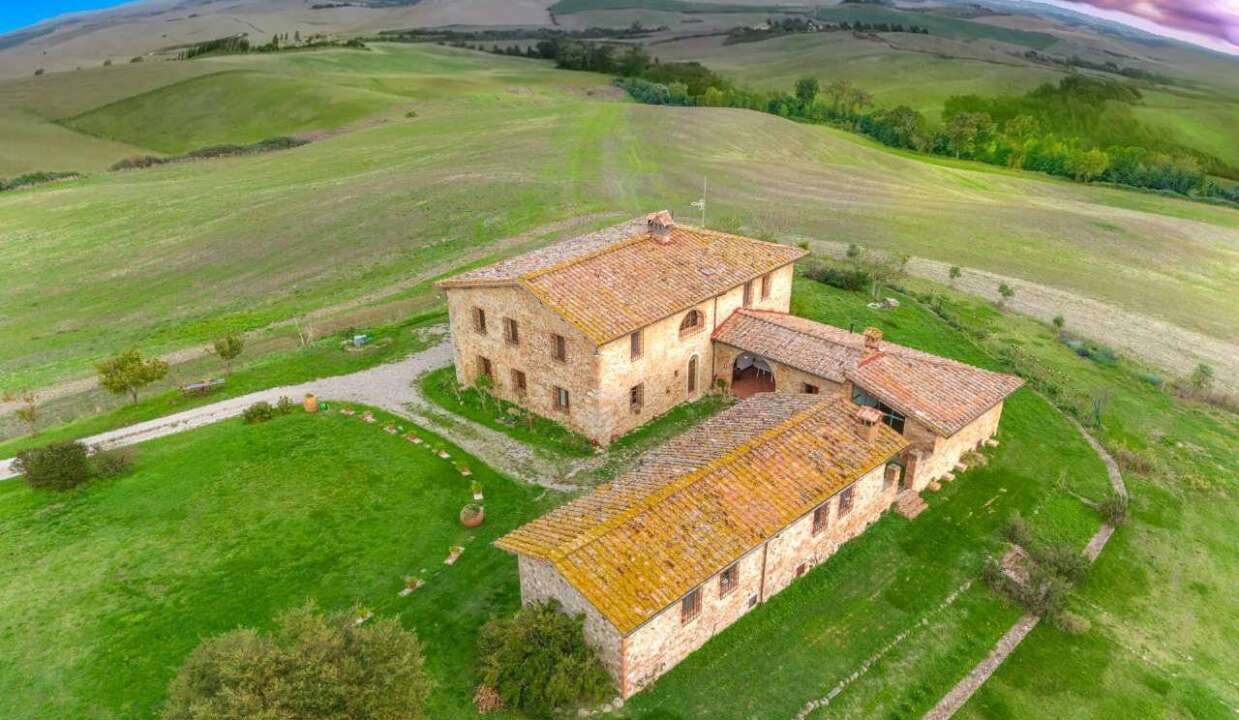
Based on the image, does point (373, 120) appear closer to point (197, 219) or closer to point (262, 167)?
point (262, 167)

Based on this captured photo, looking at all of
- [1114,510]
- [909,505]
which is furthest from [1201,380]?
[909,505]

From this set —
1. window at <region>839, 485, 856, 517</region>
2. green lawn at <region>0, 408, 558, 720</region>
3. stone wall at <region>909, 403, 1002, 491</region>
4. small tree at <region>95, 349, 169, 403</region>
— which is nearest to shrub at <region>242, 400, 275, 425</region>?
green lawn at <region>0, 408, 558, 720</region>

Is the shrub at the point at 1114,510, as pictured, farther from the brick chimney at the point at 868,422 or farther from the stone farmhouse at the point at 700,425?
the brick chimney at the point at 868,422

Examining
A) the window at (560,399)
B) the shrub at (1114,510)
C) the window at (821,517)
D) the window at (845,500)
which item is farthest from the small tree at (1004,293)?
the window at (560,399)

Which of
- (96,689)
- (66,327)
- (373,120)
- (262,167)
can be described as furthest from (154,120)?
(96,689)

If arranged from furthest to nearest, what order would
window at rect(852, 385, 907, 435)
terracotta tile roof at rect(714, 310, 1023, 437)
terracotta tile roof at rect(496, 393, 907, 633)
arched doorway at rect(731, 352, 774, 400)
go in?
arched doorway at rect(731, 352, 774, 400)
window at rect(852, 385, 907, 435)
terracotta tile roof at rect(714, 310, 1023, 437)
terracotta tile roof at rect(496, 393, 907, 633)

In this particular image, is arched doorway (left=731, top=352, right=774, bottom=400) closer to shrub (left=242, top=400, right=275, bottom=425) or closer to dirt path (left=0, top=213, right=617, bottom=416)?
shrub (left=242, top=400, right=275, bottom=425)
